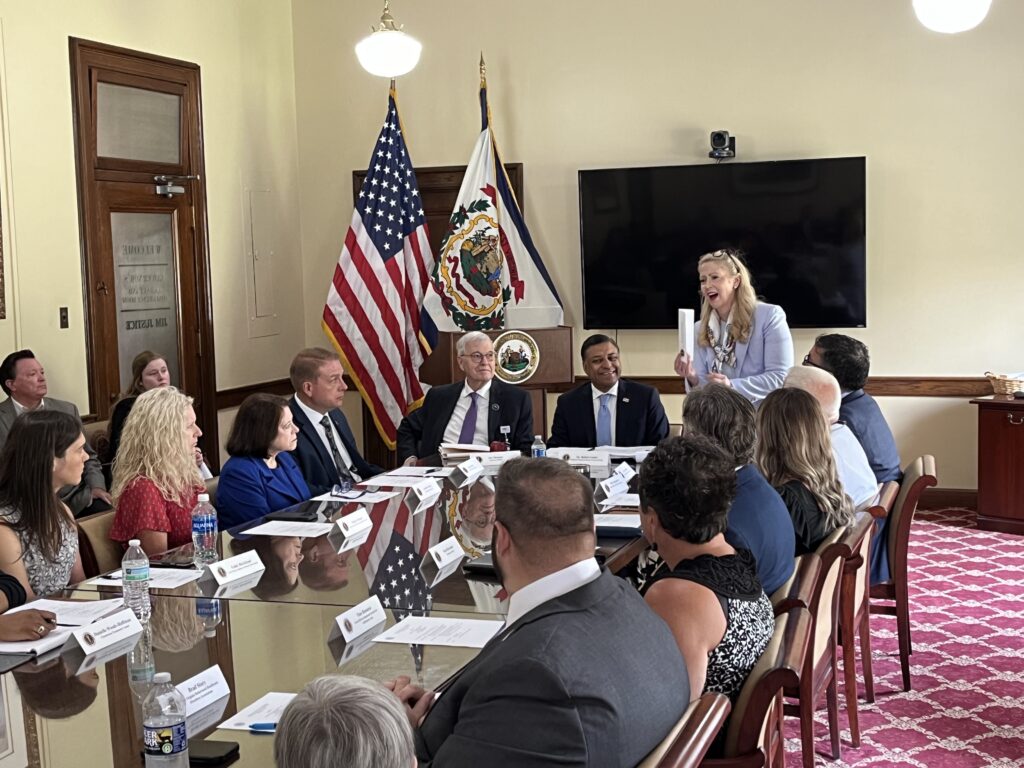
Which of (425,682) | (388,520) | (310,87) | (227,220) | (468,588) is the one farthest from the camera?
(310,87)

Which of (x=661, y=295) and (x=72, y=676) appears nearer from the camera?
(x=72, y=676)

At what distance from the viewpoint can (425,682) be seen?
2.35m

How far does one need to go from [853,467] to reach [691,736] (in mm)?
2531

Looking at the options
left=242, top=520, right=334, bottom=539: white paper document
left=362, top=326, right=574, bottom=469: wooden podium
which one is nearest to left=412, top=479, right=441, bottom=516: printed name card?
left=242, top=520, right=334, bottom=539: white paper document

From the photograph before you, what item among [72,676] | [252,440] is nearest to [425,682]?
[72,676]

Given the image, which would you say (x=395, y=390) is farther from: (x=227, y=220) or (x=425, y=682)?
(x=425, y=682)

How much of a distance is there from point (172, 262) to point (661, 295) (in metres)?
3.25

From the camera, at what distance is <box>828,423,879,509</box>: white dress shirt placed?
4.16m

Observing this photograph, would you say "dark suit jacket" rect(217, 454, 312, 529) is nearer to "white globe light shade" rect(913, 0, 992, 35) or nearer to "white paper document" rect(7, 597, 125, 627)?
"white paper document" rect(7, 597, 125, 627)

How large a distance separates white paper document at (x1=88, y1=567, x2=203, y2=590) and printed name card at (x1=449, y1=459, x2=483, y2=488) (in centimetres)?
155

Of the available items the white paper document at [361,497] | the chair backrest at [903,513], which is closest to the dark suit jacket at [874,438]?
the chair backrest at [903,513]

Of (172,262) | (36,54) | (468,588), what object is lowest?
(468,588)

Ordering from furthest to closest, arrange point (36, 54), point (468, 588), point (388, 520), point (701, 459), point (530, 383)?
point (530, 383) → point (36, 54) → point (388, 520) → point (468, 588) → point (701, 459)

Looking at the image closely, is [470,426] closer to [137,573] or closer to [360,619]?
[137,573]
